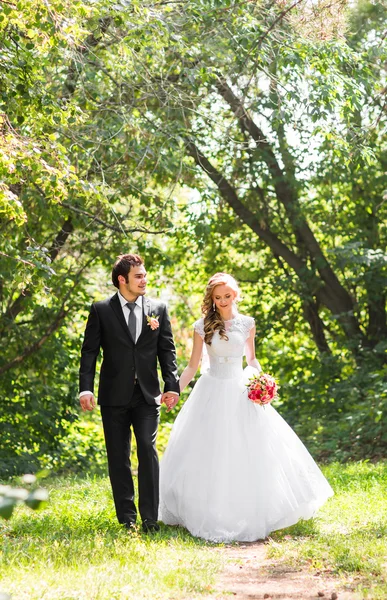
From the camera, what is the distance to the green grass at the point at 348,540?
14.5 ft

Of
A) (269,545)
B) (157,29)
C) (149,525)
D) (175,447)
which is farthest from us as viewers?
(157,29)

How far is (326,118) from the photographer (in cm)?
925

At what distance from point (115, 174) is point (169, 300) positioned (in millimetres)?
7376

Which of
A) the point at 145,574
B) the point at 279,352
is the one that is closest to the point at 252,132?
the point at 279,352

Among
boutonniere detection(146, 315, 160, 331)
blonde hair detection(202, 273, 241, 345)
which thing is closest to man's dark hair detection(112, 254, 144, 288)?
boutonniere detection(146, 315, 160, 331)

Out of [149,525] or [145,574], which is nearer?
[145,574]

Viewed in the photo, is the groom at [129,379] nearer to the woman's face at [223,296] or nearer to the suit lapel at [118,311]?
the suit lapel at [118,311]

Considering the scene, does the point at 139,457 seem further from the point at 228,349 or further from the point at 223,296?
the point at 223,296

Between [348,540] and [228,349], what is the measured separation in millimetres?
1728

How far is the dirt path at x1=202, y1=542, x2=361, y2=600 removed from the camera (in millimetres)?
4137

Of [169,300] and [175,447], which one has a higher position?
[169,300]

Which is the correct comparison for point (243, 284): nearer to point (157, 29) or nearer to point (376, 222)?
point (376, 222)

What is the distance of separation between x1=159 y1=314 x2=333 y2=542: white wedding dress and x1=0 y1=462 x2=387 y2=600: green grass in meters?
0.16

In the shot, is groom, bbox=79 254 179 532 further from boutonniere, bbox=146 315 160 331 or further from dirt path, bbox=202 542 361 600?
A: dirt path, bbox=202 542 361 600
